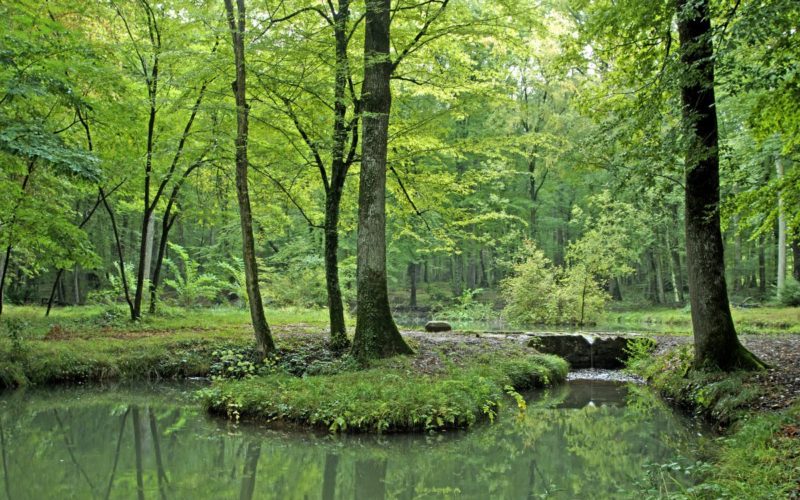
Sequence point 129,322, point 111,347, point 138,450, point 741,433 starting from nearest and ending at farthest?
1. point 741,433
2. point 138,450
3. point 111,347
4. point 129,322

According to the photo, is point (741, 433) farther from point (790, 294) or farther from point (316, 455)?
point (790, 294)

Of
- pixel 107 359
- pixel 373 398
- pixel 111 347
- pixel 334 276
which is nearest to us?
pixel 373 398

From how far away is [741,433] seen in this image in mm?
5828

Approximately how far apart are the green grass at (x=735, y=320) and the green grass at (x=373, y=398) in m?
9.50

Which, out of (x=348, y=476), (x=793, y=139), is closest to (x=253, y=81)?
(x=348, y=476)

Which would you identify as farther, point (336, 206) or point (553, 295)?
point (553, 295)

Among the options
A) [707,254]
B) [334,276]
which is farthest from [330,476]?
[707,254]

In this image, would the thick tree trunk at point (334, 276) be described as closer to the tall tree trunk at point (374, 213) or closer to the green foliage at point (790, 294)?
the tall tree trunk at point (374, 213)

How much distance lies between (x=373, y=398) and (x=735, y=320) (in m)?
15.1

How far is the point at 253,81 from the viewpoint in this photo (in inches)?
437

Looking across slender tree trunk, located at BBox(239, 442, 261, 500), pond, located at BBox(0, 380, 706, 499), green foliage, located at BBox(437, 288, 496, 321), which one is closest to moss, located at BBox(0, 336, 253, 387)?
pond, located at BBox(0, 380, 706, 499)

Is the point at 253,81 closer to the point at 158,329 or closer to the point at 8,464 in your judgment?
the point at 158,329

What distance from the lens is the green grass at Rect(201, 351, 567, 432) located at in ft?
23.4

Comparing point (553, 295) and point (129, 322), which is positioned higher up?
point (553, 295)
